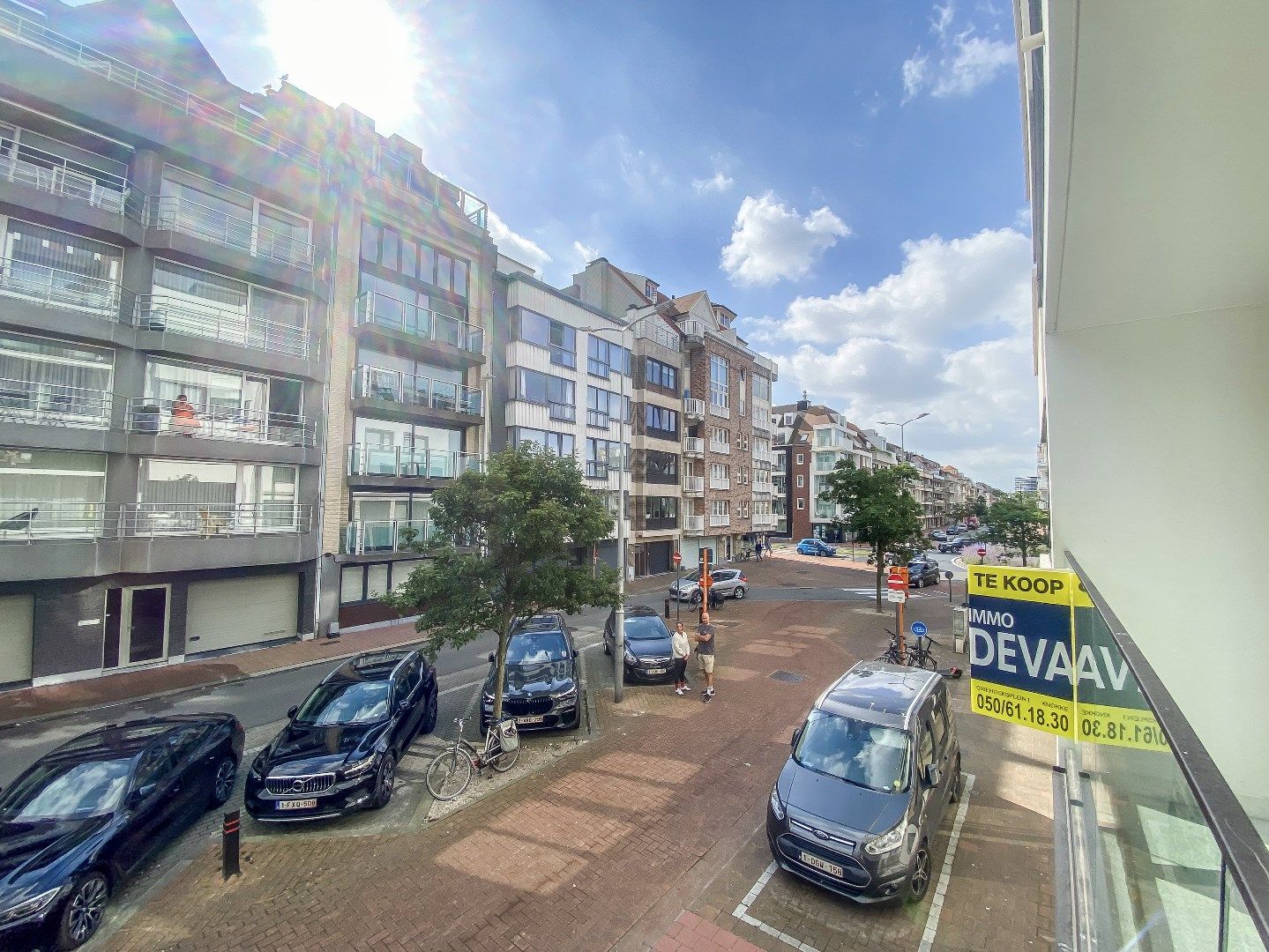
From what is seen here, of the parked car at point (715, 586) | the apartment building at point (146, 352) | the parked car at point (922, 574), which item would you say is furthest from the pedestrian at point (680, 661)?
the parked car at point (922, 574)

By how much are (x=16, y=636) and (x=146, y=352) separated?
769 centimetres

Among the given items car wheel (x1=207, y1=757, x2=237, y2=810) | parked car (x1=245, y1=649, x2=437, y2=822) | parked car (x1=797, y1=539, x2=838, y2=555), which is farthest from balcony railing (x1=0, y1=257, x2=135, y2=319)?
parked car (x1=797, y1=539, x2=838, y2=555)

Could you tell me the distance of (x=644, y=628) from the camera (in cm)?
1453

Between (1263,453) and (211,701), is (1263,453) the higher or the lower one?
the higher one

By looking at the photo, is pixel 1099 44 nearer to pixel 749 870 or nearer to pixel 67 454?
pixel 749 870

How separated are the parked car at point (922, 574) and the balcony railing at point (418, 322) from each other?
25.6 metres

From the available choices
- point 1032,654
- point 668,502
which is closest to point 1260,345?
point 1032,654

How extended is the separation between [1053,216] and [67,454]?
20.0m

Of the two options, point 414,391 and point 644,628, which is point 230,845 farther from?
point 414,391

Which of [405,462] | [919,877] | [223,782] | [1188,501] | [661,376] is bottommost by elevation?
[223,782]

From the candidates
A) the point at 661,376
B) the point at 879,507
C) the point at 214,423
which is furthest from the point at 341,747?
the point at 661,376

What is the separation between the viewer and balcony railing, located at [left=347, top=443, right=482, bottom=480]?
18922mm

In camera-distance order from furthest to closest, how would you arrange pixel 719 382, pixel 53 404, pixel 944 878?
pixel 719 382 < pixel 53 404 < pixel 944 878

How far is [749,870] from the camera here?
6434mm
